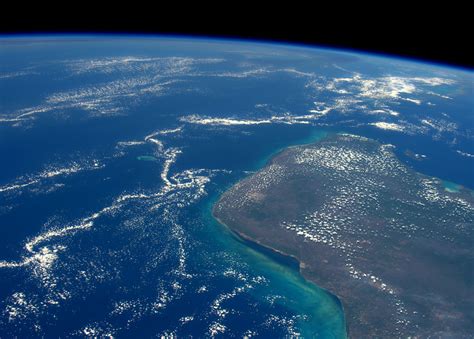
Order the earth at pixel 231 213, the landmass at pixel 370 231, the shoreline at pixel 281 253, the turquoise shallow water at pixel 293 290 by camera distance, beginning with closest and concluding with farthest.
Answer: the turquoise shallow water at pixel 293 290, the earth at pixel 231 213, the landmass at pixel 370 231, the shoreline at pixel 281 253

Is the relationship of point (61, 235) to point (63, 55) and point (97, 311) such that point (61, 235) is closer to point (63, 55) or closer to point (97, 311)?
point (97, 311)

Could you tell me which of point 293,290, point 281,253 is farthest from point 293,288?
point 281,253

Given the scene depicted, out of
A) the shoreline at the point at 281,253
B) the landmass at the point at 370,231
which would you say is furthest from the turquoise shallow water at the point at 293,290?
the landmass at the point at 370,231

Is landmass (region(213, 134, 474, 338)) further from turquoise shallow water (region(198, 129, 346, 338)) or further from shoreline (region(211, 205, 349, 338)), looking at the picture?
turquoise shallow water (region(198, 129, 346, 338))

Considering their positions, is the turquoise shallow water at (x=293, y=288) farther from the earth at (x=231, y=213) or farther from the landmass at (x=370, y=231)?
the landmass at (x=370, y=231)

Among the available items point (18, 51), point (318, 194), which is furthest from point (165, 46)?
point (318, 194)

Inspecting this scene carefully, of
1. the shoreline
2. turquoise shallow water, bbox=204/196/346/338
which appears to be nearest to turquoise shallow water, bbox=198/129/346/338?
turquoise shallow water, bbox=204/196/346/338

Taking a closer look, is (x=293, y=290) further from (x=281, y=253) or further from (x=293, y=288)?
(x=281, y=253)
